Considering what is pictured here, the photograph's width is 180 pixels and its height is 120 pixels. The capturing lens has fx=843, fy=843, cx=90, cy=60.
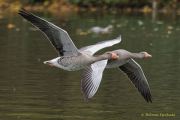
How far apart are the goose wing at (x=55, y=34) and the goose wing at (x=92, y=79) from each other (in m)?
0.49

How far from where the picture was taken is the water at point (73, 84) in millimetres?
17453

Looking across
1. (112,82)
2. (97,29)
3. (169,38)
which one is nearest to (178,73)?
(112,82)

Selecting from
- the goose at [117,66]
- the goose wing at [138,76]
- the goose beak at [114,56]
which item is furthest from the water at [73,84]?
the goose beak at [114,56]

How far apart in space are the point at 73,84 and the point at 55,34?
4.10m

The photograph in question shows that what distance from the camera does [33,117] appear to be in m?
16.5

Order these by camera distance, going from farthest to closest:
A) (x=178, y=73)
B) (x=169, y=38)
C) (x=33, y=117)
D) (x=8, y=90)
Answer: (x=169, y=38)
(x=178, y=73)
(x=8, y=90)
(x=33, y=117)

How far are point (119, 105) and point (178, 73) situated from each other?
608 centimetres

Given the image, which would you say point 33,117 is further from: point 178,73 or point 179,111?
point 178,73

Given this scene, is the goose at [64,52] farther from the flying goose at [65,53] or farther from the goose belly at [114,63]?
the goose belly at [114,63]

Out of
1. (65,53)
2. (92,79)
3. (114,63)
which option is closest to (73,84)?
(114,63)

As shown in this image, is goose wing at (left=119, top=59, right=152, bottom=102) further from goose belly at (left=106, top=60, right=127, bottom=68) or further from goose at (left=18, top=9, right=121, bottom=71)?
goose at (left=18, top=9, right=121, bottom=71)

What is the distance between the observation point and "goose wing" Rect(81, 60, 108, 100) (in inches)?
678

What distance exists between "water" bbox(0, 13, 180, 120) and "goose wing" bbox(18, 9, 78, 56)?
1206 millimetres

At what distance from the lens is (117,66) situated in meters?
18.8
